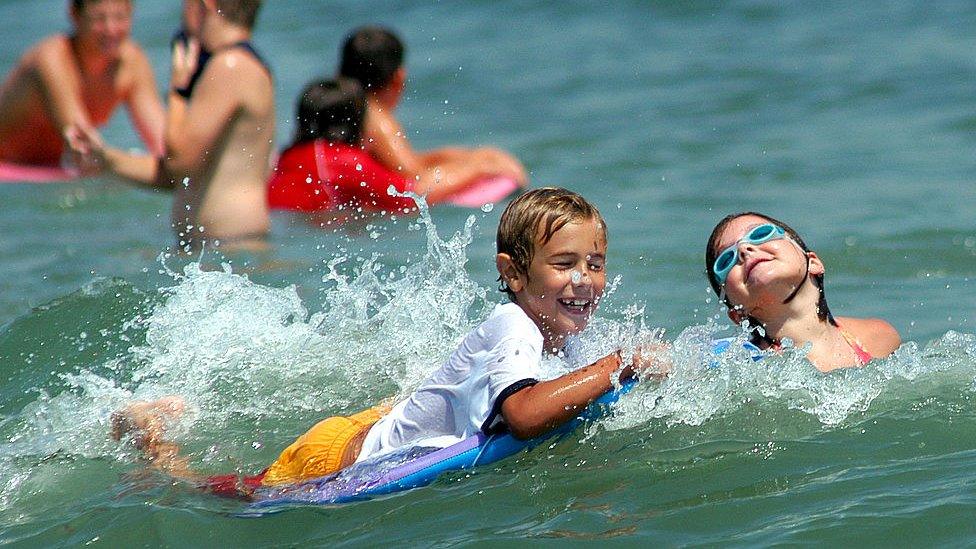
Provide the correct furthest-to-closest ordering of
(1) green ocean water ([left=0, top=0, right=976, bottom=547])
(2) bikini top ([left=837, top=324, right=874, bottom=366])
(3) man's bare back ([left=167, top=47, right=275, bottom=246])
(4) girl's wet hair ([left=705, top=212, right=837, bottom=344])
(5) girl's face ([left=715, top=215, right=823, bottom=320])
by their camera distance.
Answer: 1. (3) man's bare back ([left=167, top=47, right=275, bottom=246])
2. (2) bikini top ([left=837, top=324, right=874, bottom=366])
3. (4) girl's wet hair ([left=705, top=212, right=837, bottom=344])
4. (5) girl's face ([left=715, top=215, right=823, bottom=320])
5. (1) green ocean water ([left=0, top=0, right=976, bottom=547])

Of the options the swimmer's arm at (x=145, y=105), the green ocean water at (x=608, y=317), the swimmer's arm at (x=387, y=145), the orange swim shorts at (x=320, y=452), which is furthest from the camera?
the swimmer's arm at (x=145, y=105)

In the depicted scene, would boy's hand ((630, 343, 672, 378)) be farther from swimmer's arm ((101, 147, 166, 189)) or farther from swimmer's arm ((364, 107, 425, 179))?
swimmer's arm ((364, 107, 425, 179))

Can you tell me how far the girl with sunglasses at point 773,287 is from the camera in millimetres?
4922

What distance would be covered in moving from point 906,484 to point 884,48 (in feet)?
31.6

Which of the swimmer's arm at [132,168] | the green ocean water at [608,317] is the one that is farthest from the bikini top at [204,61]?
the green ocean water at [608,317]

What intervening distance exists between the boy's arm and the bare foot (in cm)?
159

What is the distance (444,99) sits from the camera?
527 inches

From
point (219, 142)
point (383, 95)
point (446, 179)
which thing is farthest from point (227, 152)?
point (446, 179)

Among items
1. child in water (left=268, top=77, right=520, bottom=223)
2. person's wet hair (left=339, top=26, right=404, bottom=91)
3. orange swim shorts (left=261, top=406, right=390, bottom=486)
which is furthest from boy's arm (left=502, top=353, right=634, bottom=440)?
person's wet hair (left=339, top=26, right=404, bottom=91)

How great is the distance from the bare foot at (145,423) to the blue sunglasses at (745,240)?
220cm

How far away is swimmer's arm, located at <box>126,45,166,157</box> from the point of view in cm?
1048

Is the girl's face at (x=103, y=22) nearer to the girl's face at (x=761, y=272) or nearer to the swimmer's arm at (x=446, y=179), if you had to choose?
the swimmer's arm at (x=446, y=179)

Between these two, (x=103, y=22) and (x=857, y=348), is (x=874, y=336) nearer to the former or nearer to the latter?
(x=857, y=348)

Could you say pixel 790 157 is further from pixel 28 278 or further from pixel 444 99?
pixel 28 278
